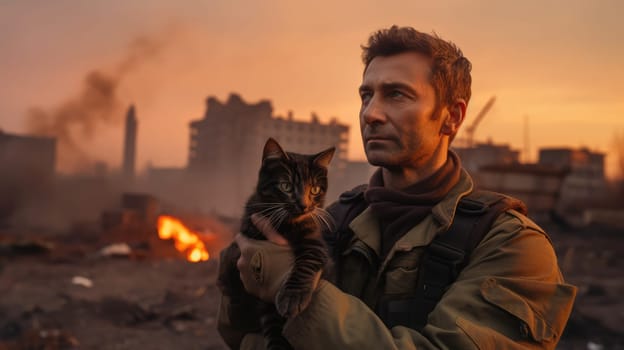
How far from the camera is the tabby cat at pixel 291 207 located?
7.29ft

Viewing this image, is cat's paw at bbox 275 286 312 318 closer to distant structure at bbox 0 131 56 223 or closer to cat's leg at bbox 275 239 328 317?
cat's leg at bbox 275 239 328 317

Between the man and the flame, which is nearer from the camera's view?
the man

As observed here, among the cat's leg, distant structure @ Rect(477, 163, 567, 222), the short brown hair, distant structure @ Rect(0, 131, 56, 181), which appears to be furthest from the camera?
distant structure @ Rect(0, 131, 56, 181)

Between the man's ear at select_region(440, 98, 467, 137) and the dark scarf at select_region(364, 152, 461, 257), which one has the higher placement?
the man's ear at select_region(440, 98, 467, 137)

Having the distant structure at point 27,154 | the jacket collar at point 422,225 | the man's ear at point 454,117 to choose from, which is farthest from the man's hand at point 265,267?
the distant structure at point 27,154

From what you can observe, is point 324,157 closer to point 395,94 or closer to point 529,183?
point 395,94

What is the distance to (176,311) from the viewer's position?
9789 mm

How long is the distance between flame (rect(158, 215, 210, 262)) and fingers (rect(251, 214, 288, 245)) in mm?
15971

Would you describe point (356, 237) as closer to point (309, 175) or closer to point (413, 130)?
point (309, 175)

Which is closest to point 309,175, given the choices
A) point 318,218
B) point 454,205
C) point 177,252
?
point 318,218

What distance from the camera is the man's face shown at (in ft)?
7.97

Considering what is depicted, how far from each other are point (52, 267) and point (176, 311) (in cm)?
669

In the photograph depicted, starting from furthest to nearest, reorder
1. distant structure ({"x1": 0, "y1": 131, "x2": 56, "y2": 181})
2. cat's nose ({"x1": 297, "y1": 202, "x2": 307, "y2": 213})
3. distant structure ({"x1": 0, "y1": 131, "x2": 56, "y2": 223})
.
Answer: distant structure ({"x1": 0, "y1": 131, "x2": 56, "y2": 181}) → distant structure ({"x1": 0, "y1": 131, "x2": 56, "y2": 223}) → cat's nose ({"x1": 297, "y1": 202, "x2": 307, "y2": 213})

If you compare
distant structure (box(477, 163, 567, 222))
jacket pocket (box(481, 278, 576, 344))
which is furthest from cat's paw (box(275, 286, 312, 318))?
distant structure (box(477, 163, 567, 222))
